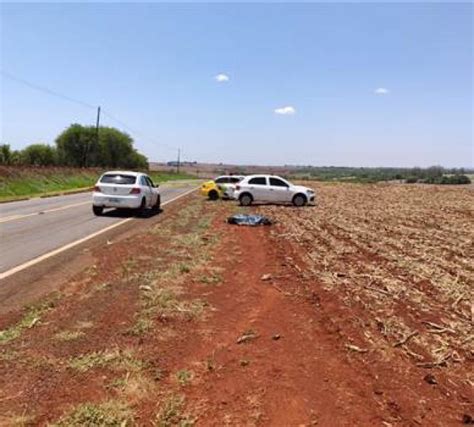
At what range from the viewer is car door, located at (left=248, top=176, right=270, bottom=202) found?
27797mm

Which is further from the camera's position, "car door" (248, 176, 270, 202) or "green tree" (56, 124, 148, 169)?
"green tree" (56, 124, 148, 169)

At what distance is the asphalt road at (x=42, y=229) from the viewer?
1105cm

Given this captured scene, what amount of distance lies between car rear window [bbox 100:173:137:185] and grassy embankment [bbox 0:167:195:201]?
11867 mm

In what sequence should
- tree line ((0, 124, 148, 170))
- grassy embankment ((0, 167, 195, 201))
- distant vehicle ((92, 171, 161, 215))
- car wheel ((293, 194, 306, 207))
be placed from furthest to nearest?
tree line ((0, 124, 148, 170)) → grassy embankment ((0, 167, 195, 201)) → car wheel ((293, 194, 306, 207)) → distant vehicle ((92, 171, 161, 215))

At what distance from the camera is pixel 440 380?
475cm

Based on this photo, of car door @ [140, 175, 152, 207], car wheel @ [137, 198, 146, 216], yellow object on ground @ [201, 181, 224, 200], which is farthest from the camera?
yellow object on ground @ [201, 181, 224, 200]

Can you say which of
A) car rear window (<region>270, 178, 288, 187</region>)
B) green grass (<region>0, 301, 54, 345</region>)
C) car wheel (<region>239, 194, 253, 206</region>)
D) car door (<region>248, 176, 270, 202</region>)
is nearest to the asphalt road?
green grass (<region>0, 301, 54, 345</region>)

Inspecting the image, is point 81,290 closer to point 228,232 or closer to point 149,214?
point 228,232

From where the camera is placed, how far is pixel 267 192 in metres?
27.9

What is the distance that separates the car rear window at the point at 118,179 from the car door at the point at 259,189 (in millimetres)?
8532

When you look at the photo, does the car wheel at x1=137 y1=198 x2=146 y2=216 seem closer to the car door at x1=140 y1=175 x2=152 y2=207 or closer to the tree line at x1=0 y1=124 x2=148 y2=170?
the car door at x1=140 y1=175 x2=152 y2=207

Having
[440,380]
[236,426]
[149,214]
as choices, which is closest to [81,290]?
[236,426]

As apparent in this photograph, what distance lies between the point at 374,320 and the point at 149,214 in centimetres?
1644

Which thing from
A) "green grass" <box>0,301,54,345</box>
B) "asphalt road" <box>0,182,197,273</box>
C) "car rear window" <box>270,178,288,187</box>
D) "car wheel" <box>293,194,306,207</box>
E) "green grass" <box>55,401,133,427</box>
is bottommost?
"asphalt road" <box>0,182,197,273</box>
